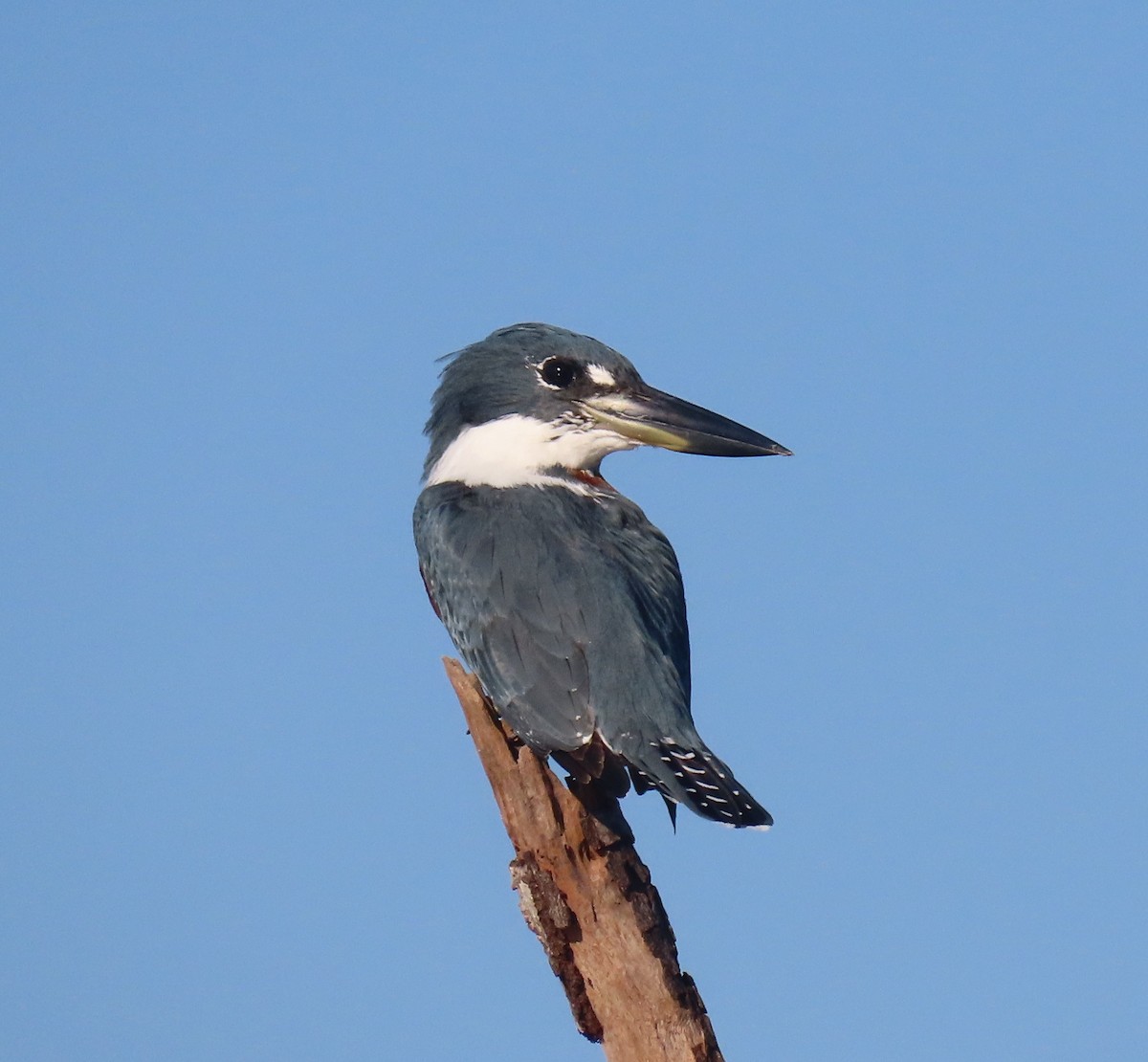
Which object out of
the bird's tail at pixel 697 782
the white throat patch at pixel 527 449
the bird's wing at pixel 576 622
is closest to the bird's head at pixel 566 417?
the white throat patch at pixel 527 449

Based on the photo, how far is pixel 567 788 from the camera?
4672 mm

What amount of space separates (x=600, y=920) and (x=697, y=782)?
0.53 meters

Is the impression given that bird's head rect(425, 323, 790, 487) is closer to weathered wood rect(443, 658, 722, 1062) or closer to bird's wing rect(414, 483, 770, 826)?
bird's wing rect(414, 483, 770, 826)

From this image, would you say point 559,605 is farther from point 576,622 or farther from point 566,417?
point 566,417

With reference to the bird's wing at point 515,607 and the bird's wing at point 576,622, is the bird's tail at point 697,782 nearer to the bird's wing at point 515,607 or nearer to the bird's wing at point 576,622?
the bird's wing at point 576,622

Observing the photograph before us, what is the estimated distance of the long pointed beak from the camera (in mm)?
6004

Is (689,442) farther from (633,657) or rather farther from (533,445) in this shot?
(633,657)

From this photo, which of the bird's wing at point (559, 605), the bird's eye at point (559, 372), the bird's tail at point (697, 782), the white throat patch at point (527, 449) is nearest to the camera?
the bird's tail at point (697, 782)

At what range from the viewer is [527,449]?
5984mm

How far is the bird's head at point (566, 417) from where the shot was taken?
6.00m

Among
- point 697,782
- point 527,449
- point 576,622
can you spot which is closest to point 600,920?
point 697,782

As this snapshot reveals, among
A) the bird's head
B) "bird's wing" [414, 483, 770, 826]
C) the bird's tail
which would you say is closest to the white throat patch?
the bird's head

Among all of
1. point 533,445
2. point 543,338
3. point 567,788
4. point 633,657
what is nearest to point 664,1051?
point 567,788

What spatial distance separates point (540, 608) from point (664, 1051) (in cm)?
159
